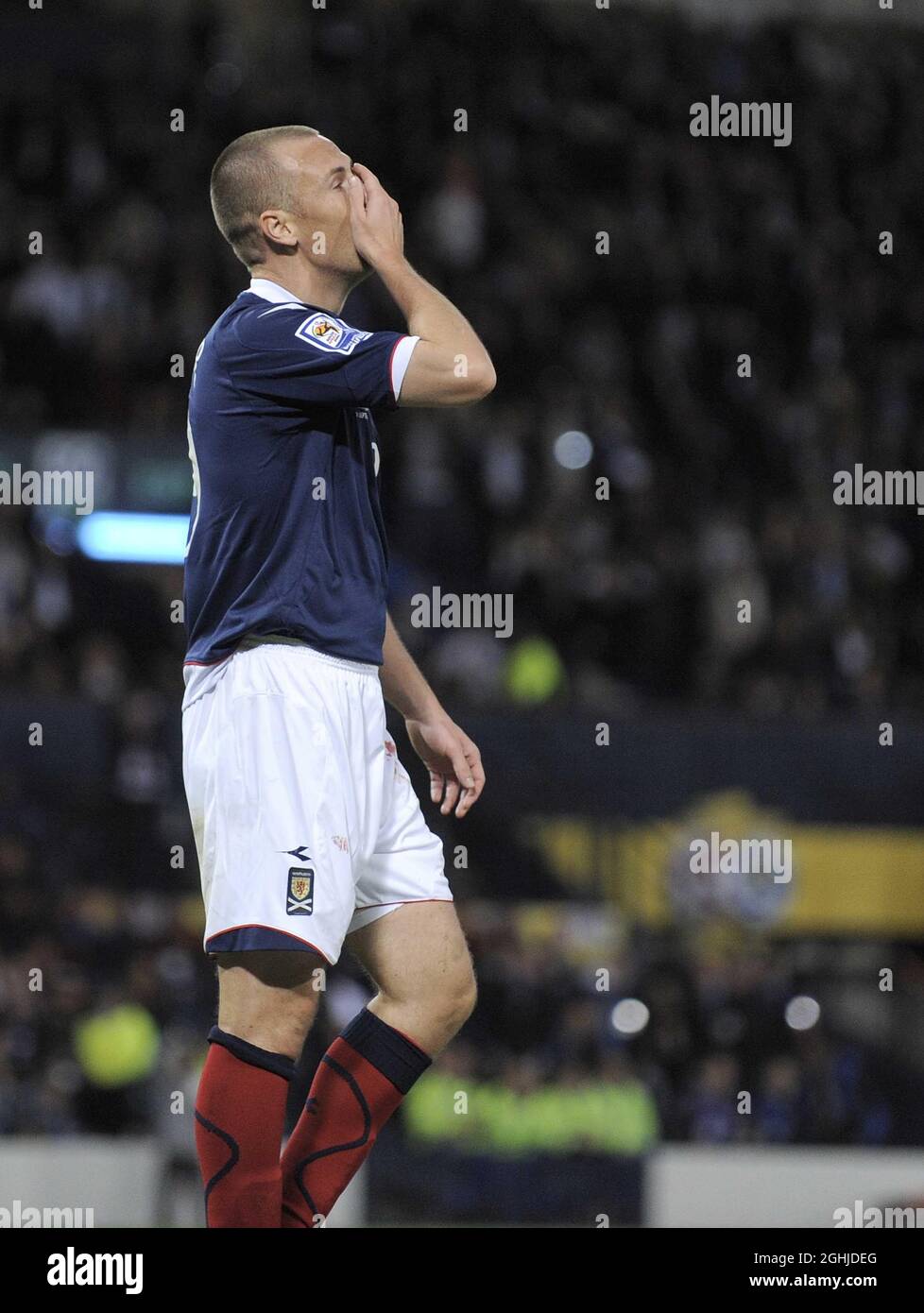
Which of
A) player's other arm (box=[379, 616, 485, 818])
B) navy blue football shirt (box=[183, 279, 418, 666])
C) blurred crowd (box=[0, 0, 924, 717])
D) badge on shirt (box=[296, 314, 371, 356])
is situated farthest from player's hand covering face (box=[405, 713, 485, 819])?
blurred crowd (box=[0, 0, 924, 717])

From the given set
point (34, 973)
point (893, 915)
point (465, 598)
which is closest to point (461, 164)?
point (465, 598)

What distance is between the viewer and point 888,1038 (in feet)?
39.7

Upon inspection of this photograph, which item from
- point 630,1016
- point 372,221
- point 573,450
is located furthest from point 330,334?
point 573,450

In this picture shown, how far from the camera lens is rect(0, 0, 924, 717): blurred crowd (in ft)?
42.0

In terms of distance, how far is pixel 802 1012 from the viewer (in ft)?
37.1

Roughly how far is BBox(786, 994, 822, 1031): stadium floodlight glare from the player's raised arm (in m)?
8.12

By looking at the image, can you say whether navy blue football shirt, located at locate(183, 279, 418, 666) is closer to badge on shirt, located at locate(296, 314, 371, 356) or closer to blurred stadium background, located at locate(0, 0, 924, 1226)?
badge on shirt, located at locate(296, 314, 371, 356)

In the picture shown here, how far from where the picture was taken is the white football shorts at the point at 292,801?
11.9 feet

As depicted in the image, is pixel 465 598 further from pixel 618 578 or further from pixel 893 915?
pixel 893 915

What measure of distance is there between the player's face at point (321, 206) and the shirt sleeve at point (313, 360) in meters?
0.19

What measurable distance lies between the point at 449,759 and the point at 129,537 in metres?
8.10

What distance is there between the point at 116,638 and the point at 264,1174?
8.50 meters

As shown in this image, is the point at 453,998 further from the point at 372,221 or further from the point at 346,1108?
the point at 372,221
